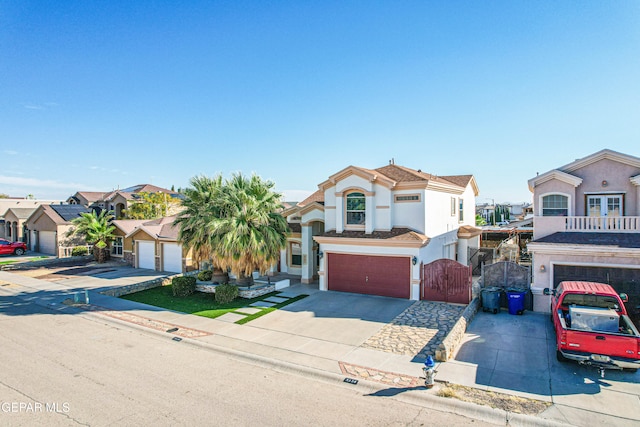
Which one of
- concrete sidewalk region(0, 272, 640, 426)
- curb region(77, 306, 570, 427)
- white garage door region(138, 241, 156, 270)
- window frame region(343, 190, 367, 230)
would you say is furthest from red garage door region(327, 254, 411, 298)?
white garage door region(138, 241, 156, 270)

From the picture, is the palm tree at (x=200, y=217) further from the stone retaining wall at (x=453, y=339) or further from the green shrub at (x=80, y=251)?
the green shrub at (x=80, y=251)

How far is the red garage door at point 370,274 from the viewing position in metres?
17.4

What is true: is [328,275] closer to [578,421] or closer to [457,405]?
[457,405]

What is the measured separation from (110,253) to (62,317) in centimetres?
1843

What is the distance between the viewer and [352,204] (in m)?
19.4

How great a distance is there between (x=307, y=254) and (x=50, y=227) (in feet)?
95.9

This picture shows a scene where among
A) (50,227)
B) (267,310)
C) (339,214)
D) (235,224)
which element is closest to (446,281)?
(339,214)

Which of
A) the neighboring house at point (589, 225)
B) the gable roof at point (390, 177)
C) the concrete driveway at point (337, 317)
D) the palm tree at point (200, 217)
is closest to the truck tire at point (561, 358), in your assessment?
the neighboring house at point (589, 225)

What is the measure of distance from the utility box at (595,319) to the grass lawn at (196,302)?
1098 cm

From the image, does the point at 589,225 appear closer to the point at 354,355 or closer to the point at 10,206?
the point at 354,355

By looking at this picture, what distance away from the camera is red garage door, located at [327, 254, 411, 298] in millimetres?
17438

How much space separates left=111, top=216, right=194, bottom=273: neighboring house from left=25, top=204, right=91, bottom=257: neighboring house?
771 cm

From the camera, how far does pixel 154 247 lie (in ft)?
88.7

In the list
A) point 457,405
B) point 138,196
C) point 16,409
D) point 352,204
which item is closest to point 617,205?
point 352,204
